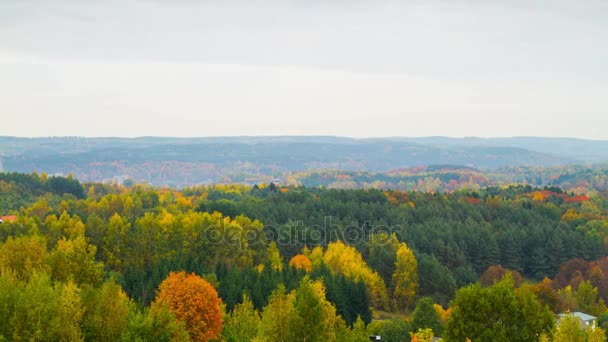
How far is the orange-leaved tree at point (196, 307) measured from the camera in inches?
2825

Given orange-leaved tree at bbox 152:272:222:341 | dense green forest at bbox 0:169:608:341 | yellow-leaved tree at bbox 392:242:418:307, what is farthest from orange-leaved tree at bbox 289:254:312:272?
orange-leaved tree at bbox 152:272:222:341

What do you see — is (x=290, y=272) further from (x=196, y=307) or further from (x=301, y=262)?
(x=196, y=307)

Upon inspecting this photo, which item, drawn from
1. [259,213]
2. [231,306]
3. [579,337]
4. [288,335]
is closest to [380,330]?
[231,306]

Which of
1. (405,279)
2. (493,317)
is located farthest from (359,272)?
(493,317)

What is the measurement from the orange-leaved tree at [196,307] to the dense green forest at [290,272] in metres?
0.17

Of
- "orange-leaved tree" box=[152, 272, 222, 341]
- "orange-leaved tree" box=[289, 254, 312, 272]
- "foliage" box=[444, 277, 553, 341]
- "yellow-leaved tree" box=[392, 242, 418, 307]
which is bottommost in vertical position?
"yellow-leaved tree" box=[392, 242, 418, 307]

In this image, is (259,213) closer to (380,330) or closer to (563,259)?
(563,259)

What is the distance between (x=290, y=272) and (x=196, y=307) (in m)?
35.6

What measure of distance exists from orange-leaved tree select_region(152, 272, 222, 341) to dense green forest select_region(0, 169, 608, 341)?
0.17 meters

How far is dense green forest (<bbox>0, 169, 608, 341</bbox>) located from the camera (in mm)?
57781

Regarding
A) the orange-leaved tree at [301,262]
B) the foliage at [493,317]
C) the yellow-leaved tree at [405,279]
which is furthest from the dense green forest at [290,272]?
the orange-leaved tree at [301,262]

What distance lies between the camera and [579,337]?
5119 centimetres

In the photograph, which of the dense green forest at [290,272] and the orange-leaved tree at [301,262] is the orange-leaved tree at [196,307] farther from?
the orange-leaved tree at [301,262]

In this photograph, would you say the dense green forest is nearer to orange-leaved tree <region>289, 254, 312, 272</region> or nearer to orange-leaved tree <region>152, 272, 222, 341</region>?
orange-leaved tree <region>152, 272, 222, 341</region>
